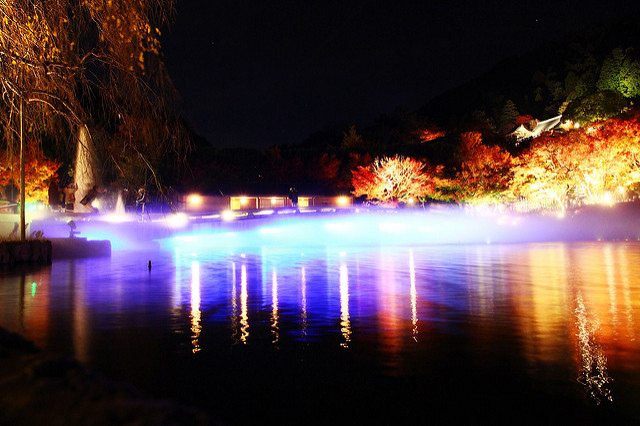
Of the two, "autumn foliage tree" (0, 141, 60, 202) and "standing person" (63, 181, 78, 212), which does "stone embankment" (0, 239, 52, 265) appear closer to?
"standing person" (63, 181, 78, 212)

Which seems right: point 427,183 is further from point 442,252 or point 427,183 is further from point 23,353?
point 23,353

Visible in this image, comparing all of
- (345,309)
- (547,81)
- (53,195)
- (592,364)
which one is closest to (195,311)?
(345,309)

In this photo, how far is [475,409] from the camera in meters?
5.79

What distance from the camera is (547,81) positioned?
15650cm

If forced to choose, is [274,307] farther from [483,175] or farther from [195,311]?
[483,175]

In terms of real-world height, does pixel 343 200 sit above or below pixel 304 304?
above

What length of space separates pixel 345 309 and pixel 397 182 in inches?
2381

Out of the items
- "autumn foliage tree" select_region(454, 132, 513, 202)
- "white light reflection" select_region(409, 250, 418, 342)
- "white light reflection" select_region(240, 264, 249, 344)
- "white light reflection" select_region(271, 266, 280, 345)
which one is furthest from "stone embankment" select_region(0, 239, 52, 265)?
"autumn foliage tree" select_region(454, 132, 513, 202)

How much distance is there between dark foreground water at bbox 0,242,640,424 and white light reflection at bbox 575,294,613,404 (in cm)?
3

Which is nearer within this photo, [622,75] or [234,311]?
[234,311]

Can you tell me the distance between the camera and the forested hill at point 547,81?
454 feet

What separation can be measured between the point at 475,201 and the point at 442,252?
112ft

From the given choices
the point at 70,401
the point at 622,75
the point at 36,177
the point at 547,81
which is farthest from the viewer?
the point at 547,81

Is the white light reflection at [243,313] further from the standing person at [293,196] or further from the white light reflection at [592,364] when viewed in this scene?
the standing person at [293,196]
